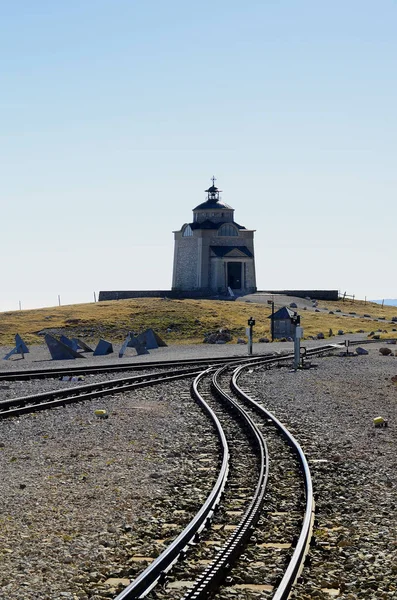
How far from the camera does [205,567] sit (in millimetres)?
7902

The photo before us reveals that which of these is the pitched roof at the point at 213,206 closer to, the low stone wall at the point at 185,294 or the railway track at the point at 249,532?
the low stone wall at the point at 185,294

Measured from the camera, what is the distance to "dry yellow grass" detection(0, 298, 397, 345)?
6706cm

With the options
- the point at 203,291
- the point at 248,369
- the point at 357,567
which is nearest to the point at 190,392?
the point at 248,369

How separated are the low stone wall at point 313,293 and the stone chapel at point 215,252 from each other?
398 centimetres

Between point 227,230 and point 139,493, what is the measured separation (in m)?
83.7

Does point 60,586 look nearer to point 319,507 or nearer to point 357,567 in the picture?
point 357,567

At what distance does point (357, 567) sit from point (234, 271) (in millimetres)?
86949

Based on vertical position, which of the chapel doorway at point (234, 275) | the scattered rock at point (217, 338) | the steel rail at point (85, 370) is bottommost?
the steel rail at point (85, 370)

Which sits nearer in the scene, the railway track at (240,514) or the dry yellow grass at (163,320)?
the railway track at (240,514)

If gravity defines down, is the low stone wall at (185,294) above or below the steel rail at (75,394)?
above

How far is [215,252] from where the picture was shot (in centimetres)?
9269

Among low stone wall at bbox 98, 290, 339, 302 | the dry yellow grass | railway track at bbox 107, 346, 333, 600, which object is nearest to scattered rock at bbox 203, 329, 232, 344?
the dry yellow grass

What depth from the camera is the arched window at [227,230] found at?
94062 millimetres

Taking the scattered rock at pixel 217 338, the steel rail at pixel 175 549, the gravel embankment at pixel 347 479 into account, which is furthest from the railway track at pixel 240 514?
the scattered rock at pixel 217 338
